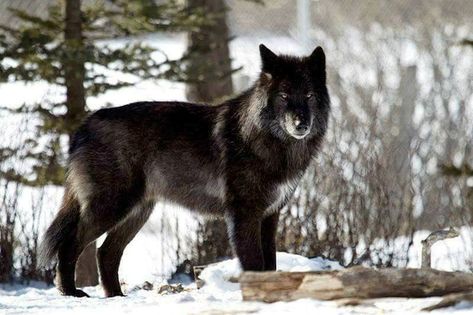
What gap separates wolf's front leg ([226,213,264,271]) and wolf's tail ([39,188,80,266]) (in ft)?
4.24

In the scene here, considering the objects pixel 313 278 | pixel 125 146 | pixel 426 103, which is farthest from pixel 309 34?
pixel 313 278

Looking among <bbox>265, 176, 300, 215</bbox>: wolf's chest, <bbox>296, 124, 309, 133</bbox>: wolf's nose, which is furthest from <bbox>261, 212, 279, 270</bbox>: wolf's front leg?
<bbox>296, 124, 309, 133</bbox>: wolf's nose

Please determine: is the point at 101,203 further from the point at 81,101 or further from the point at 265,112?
the point at 81,101

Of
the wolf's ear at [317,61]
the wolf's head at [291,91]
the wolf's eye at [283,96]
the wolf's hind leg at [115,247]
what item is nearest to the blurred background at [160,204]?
the wolf's hind leg at [115,247]

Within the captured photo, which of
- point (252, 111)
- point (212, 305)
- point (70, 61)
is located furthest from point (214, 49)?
point (212, 305)

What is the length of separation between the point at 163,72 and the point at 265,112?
2.66 meters

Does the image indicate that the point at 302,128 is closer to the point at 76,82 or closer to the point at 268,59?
the point at 268,59

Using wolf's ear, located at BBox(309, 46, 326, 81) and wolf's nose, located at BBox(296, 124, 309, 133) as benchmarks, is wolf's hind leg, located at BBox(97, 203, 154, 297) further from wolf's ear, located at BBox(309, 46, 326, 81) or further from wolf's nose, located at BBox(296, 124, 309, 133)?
wolf's ear, located at BBox(309, 46, 326, 81)

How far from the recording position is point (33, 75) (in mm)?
9547

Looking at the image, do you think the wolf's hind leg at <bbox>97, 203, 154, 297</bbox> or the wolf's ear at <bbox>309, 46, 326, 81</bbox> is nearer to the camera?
the wolf's ear at <bbox>309, 46, 326, 81</bbox>

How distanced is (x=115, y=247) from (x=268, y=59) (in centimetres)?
192

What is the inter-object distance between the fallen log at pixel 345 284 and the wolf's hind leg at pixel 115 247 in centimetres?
261

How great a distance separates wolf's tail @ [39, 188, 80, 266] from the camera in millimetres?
7676

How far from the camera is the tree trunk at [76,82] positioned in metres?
9.38
